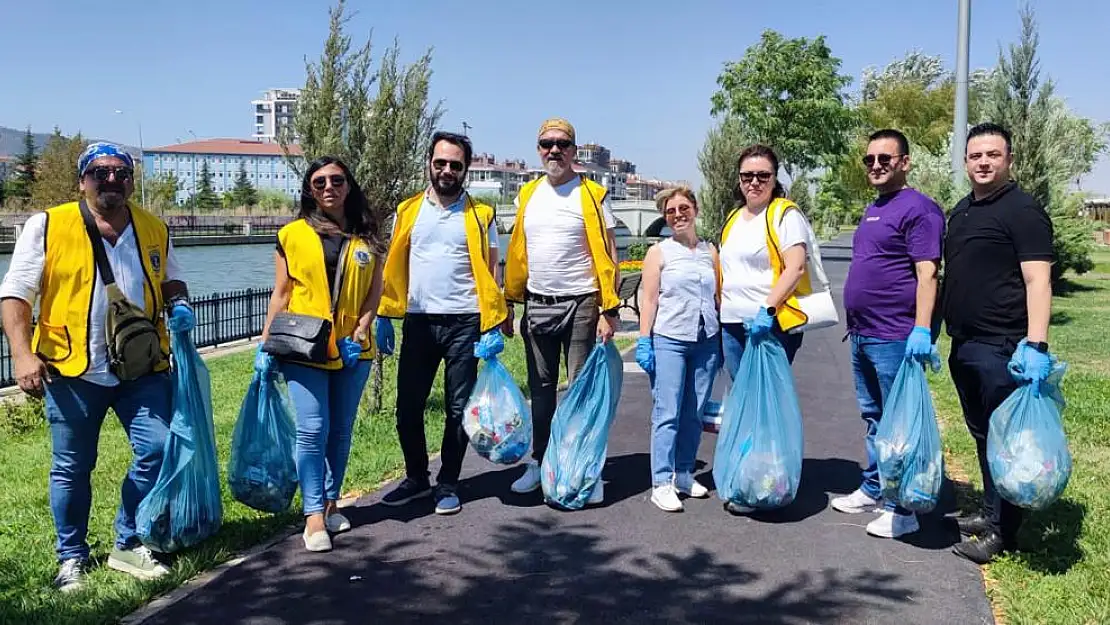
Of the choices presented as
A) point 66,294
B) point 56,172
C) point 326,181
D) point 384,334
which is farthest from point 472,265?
point 56,172

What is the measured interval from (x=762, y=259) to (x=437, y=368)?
1679 mm

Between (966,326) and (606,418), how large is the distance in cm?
170

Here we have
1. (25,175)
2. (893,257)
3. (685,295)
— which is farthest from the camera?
(25,175)

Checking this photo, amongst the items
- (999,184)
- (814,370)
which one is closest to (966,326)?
(999,184)

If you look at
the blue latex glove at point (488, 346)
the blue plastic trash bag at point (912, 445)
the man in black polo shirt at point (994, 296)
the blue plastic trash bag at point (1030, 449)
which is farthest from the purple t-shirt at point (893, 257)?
the blue latex glove at point (488, 346)

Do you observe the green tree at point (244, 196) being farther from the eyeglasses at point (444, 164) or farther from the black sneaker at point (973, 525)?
the black sneaker at point (973, 525)

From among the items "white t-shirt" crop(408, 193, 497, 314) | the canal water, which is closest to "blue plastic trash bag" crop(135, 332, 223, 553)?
"white t-shirt" crop(408, 193, 497, 314)

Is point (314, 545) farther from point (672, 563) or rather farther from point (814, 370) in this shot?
point (814, 370)

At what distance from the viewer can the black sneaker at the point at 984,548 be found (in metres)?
3.73

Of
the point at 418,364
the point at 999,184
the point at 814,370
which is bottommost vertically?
the point at 814,370

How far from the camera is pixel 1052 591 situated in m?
3.39

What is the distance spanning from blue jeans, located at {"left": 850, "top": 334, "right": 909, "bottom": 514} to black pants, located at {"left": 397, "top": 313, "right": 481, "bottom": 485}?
1820mm

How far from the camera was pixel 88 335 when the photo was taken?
3311mm

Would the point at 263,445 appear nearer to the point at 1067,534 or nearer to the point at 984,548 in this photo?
the point at 984,548
